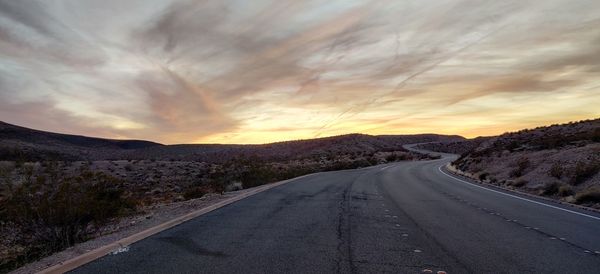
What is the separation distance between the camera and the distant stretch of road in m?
6.27

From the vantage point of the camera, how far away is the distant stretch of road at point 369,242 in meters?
6.27

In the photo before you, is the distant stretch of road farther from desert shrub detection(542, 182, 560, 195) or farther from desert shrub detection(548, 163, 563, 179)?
desert shrub detection(548, 163, 563, 179)

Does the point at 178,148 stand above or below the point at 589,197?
above

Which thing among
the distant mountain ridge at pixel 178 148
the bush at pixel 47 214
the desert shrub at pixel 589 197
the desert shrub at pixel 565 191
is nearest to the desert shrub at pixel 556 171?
the desert shrub at pixel 565 191

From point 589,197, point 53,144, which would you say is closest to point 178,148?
point 53,144

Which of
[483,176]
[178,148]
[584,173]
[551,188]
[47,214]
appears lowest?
[551,188]

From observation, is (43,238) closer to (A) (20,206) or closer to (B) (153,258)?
(A) (20,206)

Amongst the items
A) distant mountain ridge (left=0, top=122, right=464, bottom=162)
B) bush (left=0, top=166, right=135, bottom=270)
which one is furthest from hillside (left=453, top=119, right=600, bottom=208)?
distant mountain ridge (left=0, top=122, right=464, bottom=162)

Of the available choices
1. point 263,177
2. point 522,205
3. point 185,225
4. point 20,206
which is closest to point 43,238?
point 20,206

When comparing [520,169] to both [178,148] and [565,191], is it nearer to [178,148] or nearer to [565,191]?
[565,191]

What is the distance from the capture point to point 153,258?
6559mm

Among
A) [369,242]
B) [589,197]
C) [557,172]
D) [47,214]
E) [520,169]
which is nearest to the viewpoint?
[369,242]

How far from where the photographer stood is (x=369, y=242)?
8016 mm

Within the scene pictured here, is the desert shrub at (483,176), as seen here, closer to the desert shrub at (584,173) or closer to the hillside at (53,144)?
the desert shrub at (584,173)
